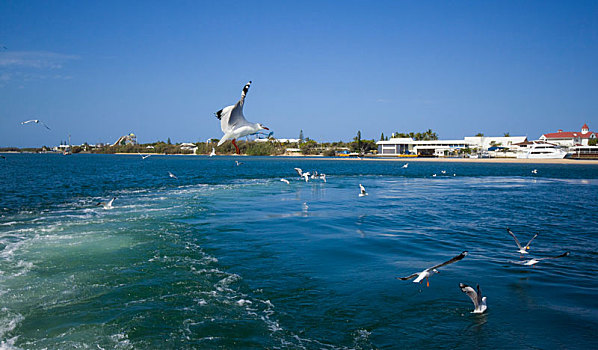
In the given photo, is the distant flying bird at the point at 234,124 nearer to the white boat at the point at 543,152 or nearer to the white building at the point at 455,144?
the white boat at the point at 543,152

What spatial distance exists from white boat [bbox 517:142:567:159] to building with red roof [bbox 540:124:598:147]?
2143 cm

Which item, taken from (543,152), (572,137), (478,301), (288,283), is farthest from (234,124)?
(572,137)

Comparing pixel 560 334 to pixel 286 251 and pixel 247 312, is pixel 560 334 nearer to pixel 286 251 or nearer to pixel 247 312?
pixel 247 312

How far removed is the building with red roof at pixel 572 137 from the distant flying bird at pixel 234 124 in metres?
146

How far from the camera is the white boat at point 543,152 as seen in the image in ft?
351

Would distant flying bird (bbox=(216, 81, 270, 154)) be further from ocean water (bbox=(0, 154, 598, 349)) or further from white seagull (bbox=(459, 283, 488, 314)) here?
white seagull (bbox=(459, 283, 488, 314))

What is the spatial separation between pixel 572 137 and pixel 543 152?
32587mm

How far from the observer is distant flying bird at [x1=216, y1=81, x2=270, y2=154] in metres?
12.1

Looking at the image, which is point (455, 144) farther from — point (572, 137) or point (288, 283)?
point (288, 283)

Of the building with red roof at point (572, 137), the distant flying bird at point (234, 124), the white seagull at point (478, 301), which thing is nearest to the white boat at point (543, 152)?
the building with red roof at point (572, 137)

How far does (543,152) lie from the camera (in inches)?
4316

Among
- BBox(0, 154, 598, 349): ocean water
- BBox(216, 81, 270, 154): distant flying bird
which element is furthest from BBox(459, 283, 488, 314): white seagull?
BBox(216, 81, 270, 154): distant flying bird

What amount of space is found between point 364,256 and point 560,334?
5.21 metres

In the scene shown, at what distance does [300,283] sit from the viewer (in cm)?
870
